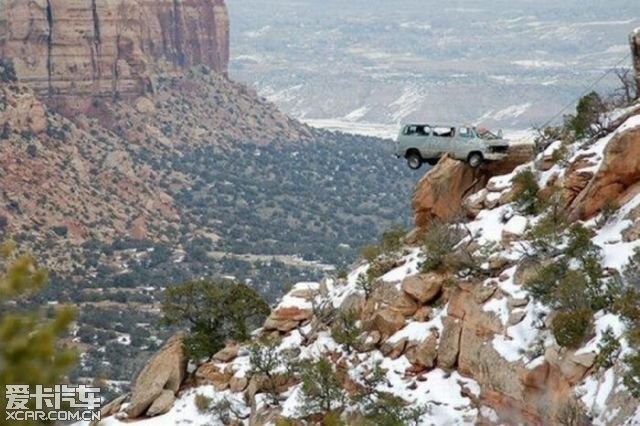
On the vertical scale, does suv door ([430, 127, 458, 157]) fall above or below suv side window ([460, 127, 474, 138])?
below

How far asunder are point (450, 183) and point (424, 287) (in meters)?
4.80

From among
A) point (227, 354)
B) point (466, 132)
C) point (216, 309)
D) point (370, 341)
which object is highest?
point (466, 132)

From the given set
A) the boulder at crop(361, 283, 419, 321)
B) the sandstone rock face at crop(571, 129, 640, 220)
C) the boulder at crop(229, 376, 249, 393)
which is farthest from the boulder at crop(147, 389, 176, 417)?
the sandstone rock face at crop(571, 129, 640, 220)

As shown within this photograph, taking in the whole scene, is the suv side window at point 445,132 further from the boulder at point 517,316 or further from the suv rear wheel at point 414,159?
the boulder at point 517,316

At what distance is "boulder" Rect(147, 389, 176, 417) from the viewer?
2630cm

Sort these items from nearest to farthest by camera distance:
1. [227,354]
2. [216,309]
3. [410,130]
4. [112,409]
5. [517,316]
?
1. [517,316]
2. [227,354]
3. [112,409]
4. [216,309]
5. [410,130]

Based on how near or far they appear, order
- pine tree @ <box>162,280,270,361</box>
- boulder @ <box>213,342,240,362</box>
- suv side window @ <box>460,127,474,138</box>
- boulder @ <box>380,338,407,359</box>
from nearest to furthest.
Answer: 1. boulder @ <box>380,338,407,359</box>
2. boulder @ <box>213,342,240,362</box>
3. suv side window @ <box>460,127,474,138</box>
4. pine tree @ <box>162,280,270,361</box>

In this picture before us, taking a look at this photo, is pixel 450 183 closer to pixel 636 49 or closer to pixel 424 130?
pixel 424 130

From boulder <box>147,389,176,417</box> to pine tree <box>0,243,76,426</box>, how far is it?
52.7 feet

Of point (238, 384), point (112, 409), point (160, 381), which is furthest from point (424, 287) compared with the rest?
point (112, 409)

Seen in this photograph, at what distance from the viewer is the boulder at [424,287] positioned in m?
24.4

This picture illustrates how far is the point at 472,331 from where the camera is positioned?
22625 millimetres

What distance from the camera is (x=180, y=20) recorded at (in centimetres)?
13900

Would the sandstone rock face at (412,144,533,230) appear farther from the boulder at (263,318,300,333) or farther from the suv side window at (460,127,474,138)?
the boulder at (263,318,300,333)
